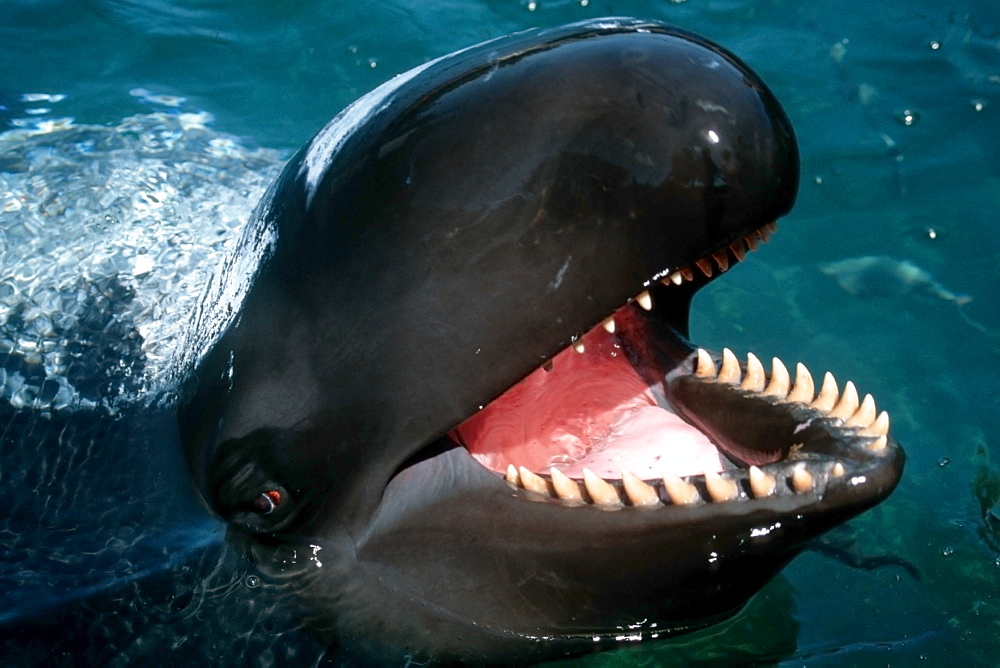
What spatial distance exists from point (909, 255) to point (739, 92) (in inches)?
218

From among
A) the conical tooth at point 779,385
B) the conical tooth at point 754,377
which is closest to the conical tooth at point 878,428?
the conical tooth at point 779,385

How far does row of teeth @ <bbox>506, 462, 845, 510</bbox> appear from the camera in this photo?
352cm

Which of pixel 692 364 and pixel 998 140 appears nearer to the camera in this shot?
pixel 692 364

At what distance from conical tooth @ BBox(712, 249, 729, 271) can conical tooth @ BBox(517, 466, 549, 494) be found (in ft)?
3.34

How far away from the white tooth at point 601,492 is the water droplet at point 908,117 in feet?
23.6

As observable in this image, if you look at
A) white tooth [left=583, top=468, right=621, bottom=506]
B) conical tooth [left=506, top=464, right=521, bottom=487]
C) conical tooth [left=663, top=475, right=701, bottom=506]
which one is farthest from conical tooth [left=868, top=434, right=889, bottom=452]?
conical tooth [left=506, top=464, right=521, bottom=487]

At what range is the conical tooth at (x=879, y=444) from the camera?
3.59 meters

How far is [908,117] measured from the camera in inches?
378

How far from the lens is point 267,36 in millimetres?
11422

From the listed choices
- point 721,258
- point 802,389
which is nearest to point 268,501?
point 721,258

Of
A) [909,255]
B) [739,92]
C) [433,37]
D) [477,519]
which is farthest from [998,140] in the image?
[477,519]

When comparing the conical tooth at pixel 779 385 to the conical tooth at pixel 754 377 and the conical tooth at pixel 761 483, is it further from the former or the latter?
the conical tooth at pixel 761 483

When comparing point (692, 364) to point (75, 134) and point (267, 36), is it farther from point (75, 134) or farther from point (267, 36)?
point (267, 36)

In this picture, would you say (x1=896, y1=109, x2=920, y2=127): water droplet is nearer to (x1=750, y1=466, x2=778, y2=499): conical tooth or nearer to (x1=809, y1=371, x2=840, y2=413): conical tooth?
(x1=809, y1=371, x2=840, y2=413): conical tooth
